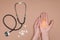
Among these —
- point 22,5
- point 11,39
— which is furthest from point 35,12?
point 11,39

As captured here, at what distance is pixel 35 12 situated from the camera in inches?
69.2

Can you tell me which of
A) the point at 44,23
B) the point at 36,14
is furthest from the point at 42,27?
the point at 36,14

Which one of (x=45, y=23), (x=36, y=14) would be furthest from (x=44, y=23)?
(x=36, y=14)

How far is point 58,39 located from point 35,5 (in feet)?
1.63

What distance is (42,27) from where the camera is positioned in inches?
66.4

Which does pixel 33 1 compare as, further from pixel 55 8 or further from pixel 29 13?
pixel 55 8

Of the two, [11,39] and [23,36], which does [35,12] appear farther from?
[11,39]

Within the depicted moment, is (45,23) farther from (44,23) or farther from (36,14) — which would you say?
(36,14)

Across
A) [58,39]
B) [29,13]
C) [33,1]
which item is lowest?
[58,39]

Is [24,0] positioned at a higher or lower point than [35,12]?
higher

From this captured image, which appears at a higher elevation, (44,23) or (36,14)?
(36,14)

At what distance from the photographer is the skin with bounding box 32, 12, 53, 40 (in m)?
1.65

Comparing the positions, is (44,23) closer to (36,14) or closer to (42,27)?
(42,27)

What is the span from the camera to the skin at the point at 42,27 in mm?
1649
